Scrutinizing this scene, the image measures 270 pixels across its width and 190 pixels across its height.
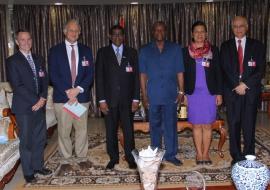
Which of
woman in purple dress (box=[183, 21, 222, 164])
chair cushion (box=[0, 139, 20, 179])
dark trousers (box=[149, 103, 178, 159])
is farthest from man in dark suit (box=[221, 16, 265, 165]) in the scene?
chair cushion (box=[0, 139, 20, 179])

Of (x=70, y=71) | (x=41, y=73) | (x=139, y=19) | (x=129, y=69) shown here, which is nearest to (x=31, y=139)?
(x=41, y=73)

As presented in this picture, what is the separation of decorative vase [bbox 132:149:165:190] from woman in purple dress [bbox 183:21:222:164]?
6.11 ft

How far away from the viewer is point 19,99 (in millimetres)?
3576

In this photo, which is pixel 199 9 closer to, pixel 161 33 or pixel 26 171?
pixel 161 33

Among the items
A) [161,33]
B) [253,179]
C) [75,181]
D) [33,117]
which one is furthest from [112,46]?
[253,179]

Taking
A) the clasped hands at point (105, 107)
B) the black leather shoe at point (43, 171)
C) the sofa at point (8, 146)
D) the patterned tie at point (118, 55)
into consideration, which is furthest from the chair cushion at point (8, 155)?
the patterned tie at point (118, 55)

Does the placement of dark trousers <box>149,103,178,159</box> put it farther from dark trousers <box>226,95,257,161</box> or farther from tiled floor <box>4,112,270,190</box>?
tiled floor <box>4,112,270,190</box>

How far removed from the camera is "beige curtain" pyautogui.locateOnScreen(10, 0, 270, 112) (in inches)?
289

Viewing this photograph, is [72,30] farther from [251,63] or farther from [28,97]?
[251,63]

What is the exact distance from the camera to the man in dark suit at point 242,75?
3.85m

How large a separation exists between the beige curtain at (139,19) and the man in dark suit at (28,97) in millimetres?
3799

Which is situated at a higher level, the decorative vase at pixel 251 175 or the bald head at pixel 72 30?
the bald head at pixel 72 30

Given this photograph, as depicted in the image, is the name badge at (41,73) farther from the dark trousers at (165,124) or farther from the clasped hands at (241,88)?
the clasped hands at (241,88)

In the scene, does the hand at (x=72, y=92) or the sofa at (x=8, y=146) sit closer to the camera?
the sofa at (x=8, y=146)
